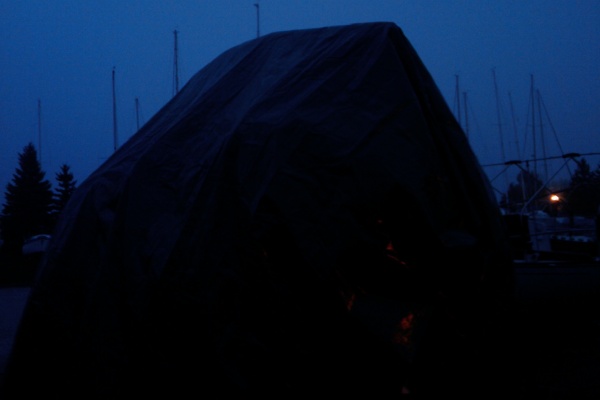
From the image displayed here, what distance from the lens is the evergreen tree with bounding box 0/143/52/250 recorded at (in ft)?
132

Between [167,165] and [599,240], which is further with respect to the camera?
[599,240]

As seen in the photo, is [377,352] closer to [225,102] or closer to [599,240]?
[225,102]

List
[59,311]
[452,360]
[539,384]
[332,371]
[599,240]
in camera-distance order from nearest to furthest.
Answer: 1. [332,371]
2. [452,360]
3. [59,311]
4. [539,384]
5. [599,240]

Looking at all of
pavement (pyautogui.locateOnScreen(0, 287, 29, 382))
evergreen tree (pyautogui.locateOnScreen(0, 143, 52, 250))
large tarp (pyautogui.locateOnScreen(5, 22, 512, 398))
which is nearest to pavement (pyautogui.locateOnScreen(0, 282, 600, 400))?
pavement (pyautogui.locateOnScreen(0, 287, 29, 382))

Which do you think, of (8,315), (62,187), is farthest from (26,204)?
(8,315)

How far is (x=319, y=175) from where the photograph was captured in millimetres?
2717

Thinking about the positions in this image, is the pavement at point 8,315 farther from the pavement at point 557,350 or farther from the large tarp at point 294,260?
the large tarp at point 294,260

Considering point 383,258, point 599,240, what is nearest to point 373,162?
Result: point 383,258

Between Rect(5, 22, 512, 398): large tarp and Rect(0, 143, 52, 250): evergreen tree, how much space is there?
1617 inches

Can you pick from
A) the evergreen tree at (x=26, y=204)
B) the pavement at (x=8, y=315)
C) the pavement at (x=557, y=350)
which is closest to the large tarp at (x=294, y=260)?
the pavement at (x=557, y=350)

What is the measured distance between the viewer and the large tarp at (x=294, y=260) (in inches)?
98.9

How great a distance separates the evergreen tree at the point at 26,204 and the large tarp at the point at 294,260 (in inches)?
1617

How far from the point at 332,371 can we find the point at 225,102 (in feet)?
5.69

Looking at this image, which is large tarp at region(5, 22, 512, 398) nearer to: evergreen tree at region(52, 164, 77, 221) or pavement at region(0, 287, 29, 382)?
pavement at region(0, 287, 29, 382)
